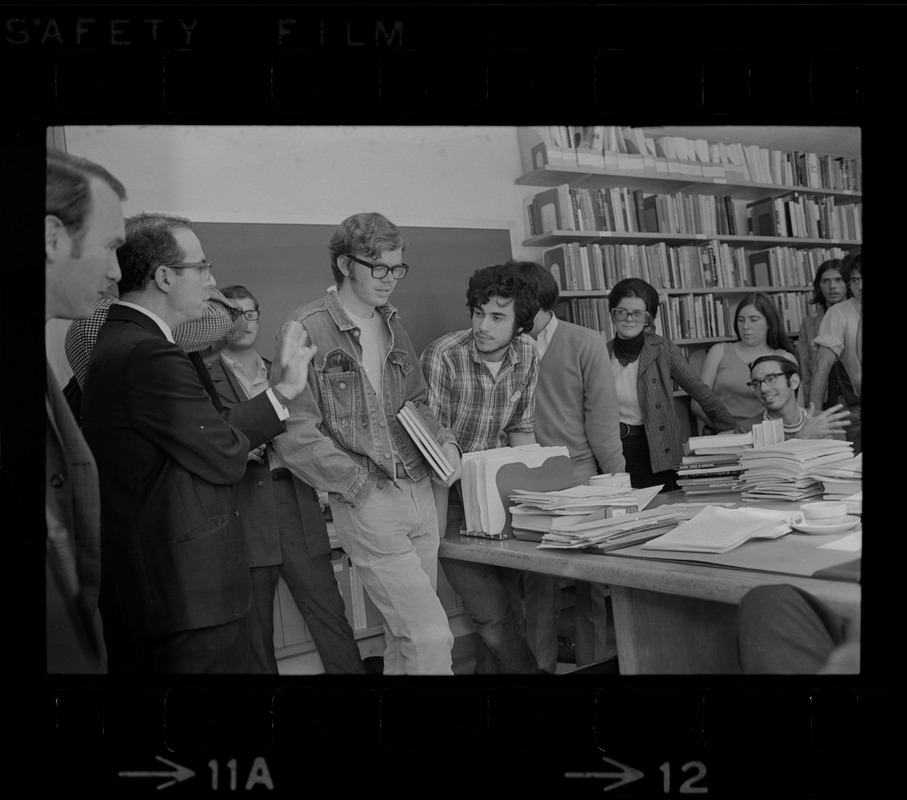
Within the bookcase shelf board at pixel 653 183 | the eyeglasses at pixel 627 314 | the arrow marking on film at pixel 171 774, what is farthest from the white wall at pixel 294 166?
the arrow marking on film at pixel 171 774

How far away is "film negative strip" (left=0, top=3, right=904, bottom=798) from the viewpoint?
162cm

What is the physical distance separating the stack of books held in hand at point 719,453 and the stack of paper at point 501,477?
0.29 metres

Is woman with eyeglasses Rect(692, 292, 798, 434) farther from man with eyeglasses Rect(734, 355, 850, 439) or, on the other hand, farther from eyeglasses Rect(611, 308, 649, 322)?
eyeglasses Rect(611, 308, 649, 322)

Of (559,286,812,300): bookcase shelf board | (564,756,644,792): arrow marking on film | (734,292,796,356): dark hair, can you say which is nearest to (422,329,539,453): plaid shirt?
(559,286,812,300): bookcase shelf board

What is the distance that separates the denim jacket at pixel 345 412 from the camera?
1.77m

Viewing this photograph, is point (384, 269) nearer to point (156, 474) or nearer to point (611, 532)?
point (156, 474)

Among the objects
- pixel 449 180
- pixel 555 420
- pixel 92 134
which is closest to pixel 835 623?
pixel 555 420

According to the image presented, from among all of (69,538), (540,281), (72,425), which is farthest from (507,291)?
(69,538)

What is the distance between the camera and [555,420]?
1.89 meters

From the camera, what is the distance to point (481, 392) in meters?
1.87

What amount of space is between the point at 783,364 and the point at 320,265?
3.71ft

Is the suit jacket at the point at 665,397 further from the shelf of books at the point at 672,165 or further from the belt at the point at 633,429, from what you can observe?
the shelf of books at the point at 672,165
